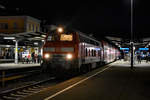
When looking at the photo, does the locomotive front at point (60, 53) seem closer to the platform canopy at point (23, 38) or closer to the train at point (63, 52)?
the train at point (63, 52)

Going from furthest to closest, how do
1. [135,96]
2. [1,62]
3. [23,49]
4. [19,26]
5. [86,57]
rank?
[19,26], [23,49], [1,62], [86,57], [135,96]

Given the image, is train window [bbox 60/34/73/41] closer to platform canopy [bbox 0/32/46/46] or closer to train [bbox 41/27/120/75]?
train [bbox 41/27/120/75]

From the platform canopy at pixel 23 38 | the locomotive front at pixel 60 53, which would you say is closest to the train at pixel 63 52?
the locomotive front at pixel 60 53

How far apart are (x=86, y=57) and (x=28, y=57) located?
15.5m

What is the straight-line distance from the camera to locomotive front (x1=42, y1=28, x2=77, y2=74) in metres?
14.3

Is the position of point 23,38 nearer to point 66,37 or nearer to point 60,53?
point 66,37

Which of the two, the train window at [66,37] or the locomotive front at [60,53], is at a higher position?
the train window at [66,37]

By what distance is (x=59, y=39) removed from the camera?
15195mm

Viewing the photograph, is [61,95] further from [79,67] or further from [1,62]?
[1,62]

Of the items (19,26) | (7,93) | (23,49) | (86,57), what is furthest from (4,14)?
(7,93)

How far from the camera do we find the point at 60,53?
1460cm

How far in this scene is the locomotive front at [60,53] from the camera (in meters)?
14.3

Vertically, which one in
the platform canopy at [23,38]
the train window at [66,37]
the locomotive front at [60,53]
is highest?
the platform canopy at [23,38]

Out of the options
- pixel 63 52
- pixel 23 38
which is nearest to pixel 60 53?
pixel 63 52
